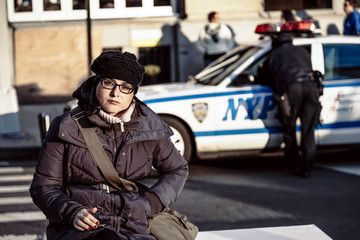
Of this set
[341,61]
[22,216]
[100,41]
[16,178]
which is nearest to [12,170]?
[16,178]

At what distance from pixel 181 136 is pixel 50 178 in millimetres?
5304

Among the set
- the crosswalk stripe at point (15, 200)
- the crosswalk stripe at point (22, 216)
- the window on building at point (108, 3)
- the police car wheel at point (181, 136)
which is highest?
the window on building at point (108, 3)

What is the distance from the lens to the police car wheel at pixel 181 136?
28.4 ft

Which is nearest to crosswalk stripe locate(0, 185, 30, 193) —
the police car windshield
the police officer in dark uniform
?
the police car windshield

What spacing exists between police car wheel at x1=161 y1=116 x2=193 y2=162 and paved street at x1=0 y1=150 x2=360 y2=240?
31cm

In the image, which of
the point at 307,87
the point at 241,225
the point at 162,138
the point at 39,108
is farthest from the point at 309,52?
the point at 39,108

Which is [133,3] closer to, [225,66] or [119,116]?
[119,116]

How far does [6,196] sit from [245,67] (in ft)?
10.6

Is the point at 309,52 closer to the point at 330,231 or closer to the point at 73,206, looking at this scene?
the point at 330,231

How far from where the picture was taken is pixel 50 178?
3.42 m

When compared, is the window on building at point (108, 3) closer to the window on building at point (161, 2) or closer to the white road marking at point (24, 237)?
the window on building at point (161, 2)

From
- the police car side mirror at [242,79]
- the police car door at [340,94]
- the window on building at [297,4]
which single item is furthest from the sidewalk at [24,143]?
the window on building at [297,4]

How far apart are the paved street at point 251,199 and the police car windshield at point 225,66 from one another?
1.13m

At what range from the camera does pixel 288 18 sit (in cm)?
1247
